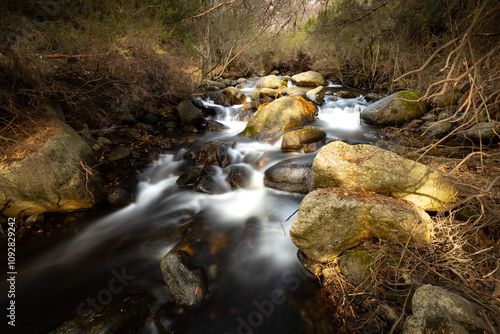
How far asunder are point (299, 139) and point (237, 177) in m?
2.33

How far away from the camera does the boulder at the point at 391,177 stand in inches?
124

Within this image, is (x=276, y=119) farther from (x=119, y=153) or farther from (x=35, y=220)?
(x=35, y=220)

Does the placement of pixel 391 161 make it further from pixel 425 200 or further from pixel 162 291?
pixel 162 291

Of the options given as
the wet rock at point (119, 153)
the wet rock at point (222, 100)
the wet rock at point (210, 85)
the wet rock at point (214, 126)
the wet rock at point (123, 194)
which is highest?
the wet rock at point (210, 85)

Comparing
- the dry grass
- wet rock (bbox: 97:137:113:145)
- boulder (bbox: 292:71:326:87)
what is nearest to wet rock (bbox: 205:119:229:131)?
wet rock (bbox: 97:137:113:145)

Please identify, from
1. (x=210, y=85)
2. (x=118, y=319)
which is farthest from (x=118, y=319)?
(x=210, y=85)

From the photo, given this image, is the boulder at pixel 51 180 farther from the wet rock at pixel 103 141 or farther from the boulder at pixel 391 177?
the boulder at pixel 391 177

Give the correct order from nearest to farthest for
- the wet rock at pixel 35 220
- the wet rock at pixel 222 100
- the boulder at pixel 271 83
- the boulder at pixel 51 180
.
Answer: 1. the boulder at pixel 51 180
2. the wet rock at pixel 35 220
3. the wet rock at pixel 222 100
4. the boulder at pixel 271 83

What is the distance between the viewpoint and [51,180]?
4.17 meters

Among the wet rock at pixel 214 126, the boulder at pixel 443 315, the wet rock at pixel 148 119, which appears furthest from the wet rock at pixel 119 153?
the boulder at pixel 443 315

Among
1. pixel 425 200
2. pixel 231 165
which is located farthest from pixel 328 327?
pixel 231 165

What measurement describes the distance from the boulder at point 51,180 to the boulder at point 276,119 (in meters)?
5.02

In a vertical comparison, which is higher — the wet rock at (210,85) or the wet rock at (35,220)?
the wet rock at (210,85)

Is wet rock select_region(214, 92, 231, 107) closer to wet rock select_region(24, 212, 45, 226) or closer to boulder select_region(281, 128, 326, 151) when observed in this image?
boulder select_region(281, 128, 326, 151)
